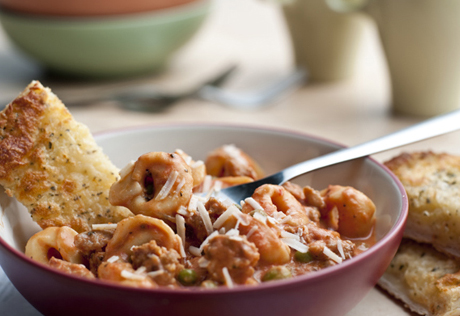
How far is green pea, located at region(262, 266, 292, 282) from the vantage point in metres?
1.29

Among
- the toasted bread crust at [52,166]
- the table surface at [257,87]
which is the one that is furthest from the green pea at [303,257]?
the table surface at [257,87]

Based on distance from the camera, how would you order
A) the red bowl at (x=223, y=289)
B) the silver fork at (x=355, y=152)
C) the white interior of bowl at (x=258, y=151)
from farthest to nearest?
1. the silver fork at (x=355, y=152)
2. the white interior of bowl at (x=258, y=151)
3. the red bowl at (x=223, y=289)

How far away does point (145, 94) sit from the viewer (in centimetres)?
346

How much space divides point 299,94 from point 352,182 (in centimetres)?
196

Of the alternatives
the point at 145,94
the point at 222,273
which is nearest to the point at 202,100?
the point at 145,94

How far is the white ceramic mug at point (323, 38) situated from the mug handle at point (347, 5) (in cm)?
6

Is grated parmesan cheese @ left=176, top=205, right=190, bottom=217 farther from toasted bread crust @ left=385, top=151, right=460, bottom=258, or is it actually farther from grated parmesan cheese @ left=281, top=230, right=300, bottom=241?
toasted bread crust @ left=385, top=151, right=460, bottom=258

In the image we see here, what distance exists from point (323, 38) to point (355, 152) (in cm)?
204

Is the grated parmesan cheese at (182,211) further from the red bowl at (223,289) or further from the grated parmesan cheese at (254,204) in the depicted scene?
the red bowl at (223,289)

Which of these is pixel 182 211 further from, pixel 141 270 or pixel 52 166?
pixel 52 166

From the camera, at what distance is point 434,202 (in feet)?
5.65

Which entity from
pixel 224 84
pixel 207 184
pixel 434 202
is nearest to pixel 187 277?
pixel 207 184

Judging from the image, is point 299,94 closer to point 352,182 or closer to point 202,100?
point 202,100

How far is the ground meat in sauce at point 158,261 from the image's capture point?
1.28m
